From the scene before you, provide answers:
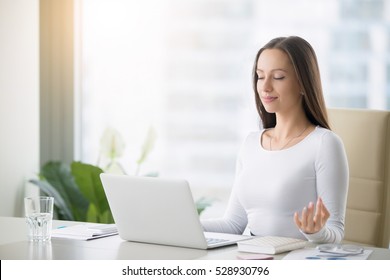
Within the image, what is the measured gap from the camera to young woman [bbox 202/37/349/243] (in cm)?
254

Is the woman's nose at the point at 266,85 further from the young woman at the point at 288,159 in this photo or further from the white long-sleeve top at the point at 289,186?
the white long-sleeve top at the point at 289,186

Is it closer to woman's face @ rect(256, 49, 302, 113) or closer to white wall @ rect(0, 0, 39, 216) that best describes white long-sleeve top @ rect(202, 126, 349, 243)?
woman's face @ rect(256, 49, 302, 113)

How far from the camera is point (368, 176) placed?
2854 millimetres

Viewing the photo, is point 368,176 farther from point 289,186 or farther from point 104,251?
point 104,251

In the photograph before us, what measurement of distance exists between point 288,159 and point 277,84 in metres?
0.25

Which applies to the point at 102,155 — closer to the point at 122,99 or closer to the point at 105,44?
the point at 122,99

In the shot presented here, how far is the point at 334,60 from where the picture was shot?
445cm

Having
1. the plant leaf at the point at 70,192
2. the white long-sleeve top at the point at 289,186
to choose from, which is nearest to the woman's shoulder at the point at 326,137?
the white long-sleeve top at the point at 289,186

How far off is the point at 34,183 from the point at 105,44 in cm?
98

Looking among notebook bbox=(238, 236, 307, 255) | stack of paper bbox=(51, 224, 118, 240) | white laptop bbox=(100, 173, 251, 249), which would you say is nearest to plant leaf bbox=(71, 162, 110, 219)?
stack of paper bbox=(51, 224, 118, 240)

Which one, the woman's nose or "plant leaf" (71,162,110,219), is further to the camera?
"plant leaf" (71,162,110,219)

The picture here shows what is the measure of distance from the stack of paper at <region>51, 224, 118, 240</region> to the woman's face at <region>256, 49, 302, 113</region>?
658mm

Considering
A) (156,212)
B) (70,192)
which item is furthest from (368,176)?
(70,192)
